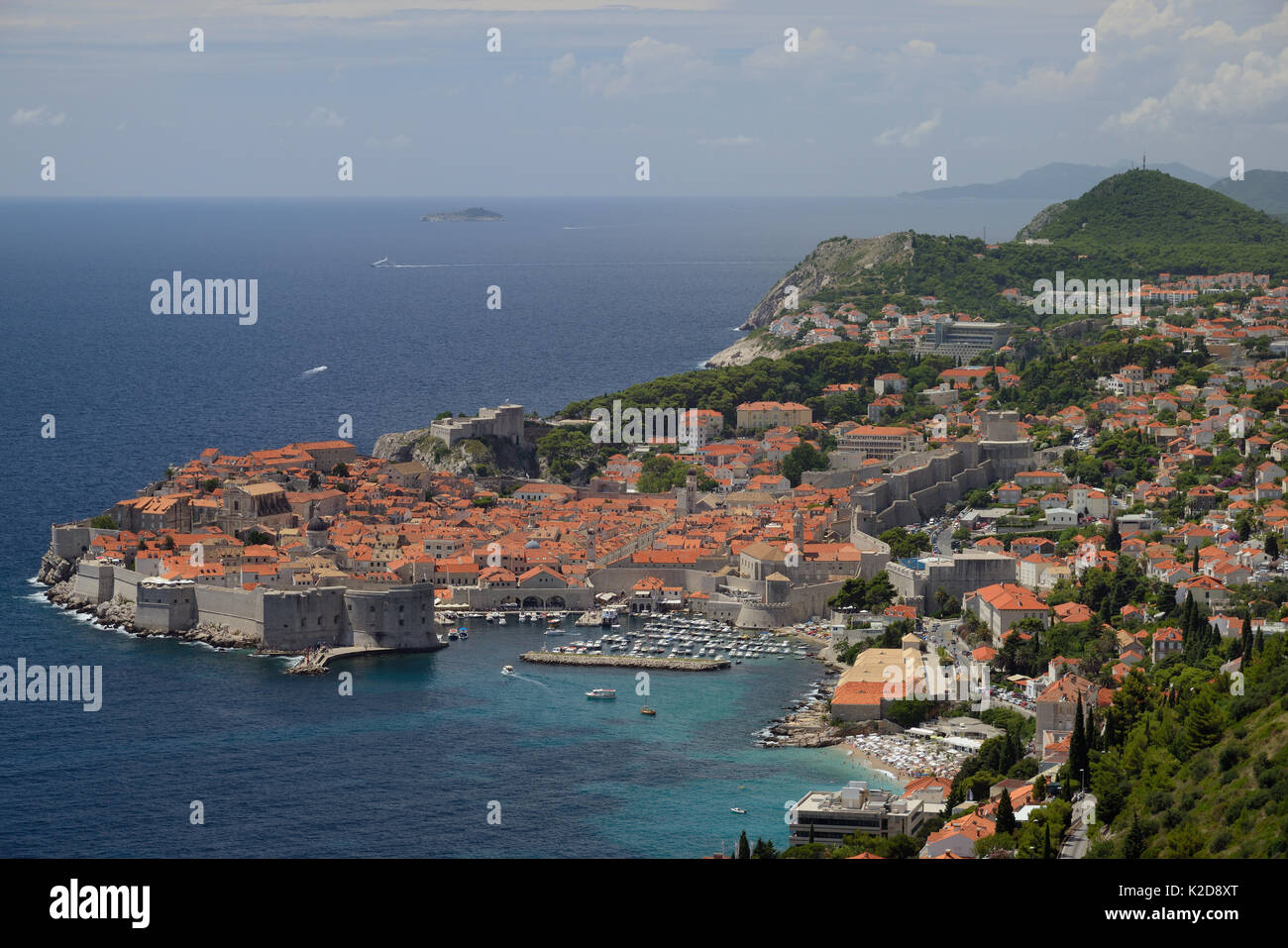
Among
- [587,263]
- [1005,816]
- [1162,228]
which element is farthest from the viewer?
[587,263]

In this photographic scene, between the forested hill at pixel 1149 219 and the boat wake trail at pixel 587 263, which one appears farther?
the boat wake trail at pixel 587 263

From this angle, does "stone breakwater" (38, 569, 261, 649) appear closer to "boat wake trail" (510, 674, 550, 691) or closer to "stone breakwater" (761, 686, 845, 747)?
"boat wake trail" (510, 674, 550, 691)

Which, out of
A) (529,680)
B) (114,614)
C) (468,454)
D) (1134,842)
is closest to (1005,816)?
(1134,842)

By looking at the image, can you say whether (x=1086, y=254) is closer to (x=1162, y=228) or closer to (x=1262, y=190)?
(x=1162, y=228)

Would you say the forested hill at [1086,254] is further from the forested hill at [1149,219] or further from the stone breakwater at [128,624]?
the stone breakwater at [128,624]

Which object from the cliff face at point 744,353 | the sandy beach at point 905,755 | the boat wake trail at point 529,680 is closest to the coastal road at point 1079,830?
the sandy beach at point 905,755
